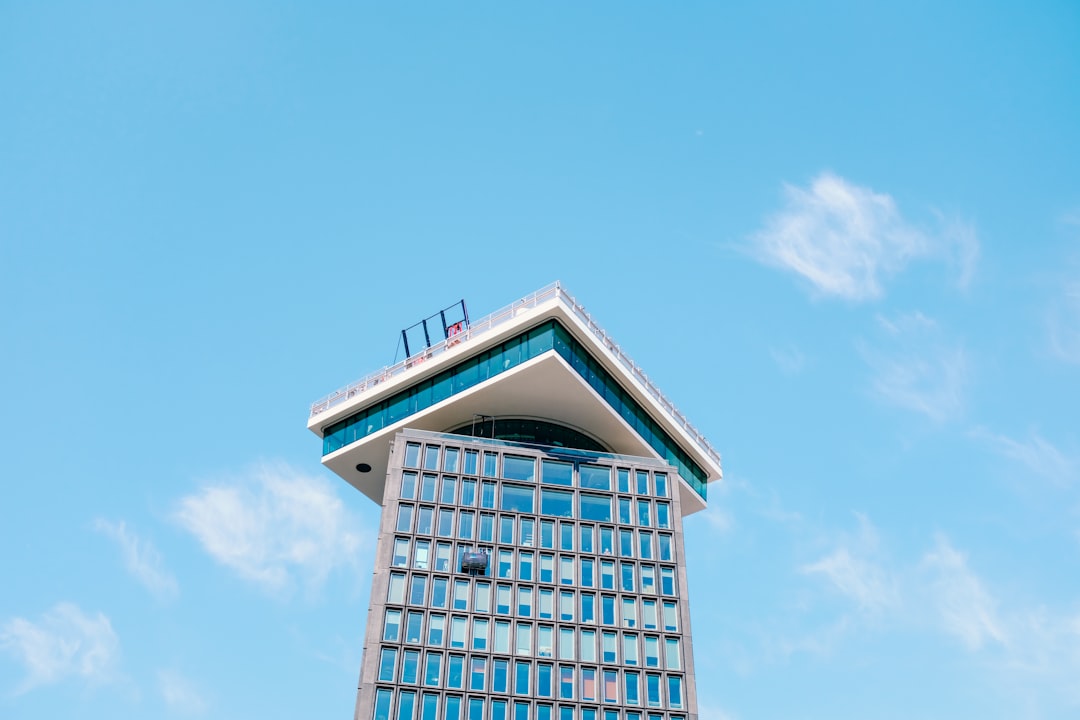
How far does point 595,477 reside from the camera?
270 feet

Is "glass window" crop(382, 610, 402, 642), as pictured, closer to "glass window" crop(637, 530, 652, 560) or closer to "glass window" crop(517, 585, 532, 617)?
"glass window" crop(517, 585, 532, 617)

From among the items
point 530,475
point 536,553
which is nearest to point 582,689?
point 536,553

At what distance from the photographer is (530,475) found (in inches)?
3201

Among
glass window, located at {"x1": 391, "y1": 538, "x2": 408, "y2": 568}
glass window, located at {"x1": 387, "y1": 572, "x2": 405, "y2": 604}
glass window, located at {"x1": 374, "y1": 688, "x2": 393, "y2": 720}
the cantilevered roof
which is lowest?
glass window, located at {"x1": 374, "y1": 688, "x2": 393, "y2": 720}

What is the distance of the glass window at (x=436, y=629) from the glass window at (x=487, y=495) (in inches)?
323

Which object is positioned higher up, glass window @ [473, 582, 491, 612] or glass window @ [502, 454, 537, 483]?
glass window @ [502, 454, 537, 483]

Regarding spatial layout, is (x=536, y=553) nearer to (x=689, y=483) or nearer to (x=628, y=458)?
(x=628, y=458)

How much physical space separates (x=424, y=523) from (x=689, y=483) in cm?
2006

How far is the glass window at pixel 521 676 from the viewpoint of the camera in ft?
234

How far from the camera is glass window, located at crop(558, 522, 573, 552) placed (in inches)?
3093

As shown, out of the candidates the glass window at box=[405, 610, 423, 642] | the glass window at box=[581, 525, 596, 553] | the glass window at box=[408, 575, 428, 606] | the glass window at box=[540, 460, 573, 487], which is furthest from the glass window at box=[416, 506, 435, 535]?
the glass window at box=[581, 525, 596, 553]

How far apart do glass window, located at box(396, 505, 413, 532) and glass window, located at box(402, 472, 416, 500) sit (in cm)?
66

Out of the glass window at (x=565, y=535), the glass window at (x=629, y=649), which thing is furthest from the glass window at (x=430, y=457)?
the glass window at (x=629, y=649)

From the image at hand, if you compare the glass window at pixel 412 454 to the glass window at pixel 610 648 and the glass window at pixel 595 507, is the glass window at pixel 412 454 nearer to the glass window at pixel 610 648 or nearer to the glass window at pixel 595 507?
the glass window at pixel 595 507
